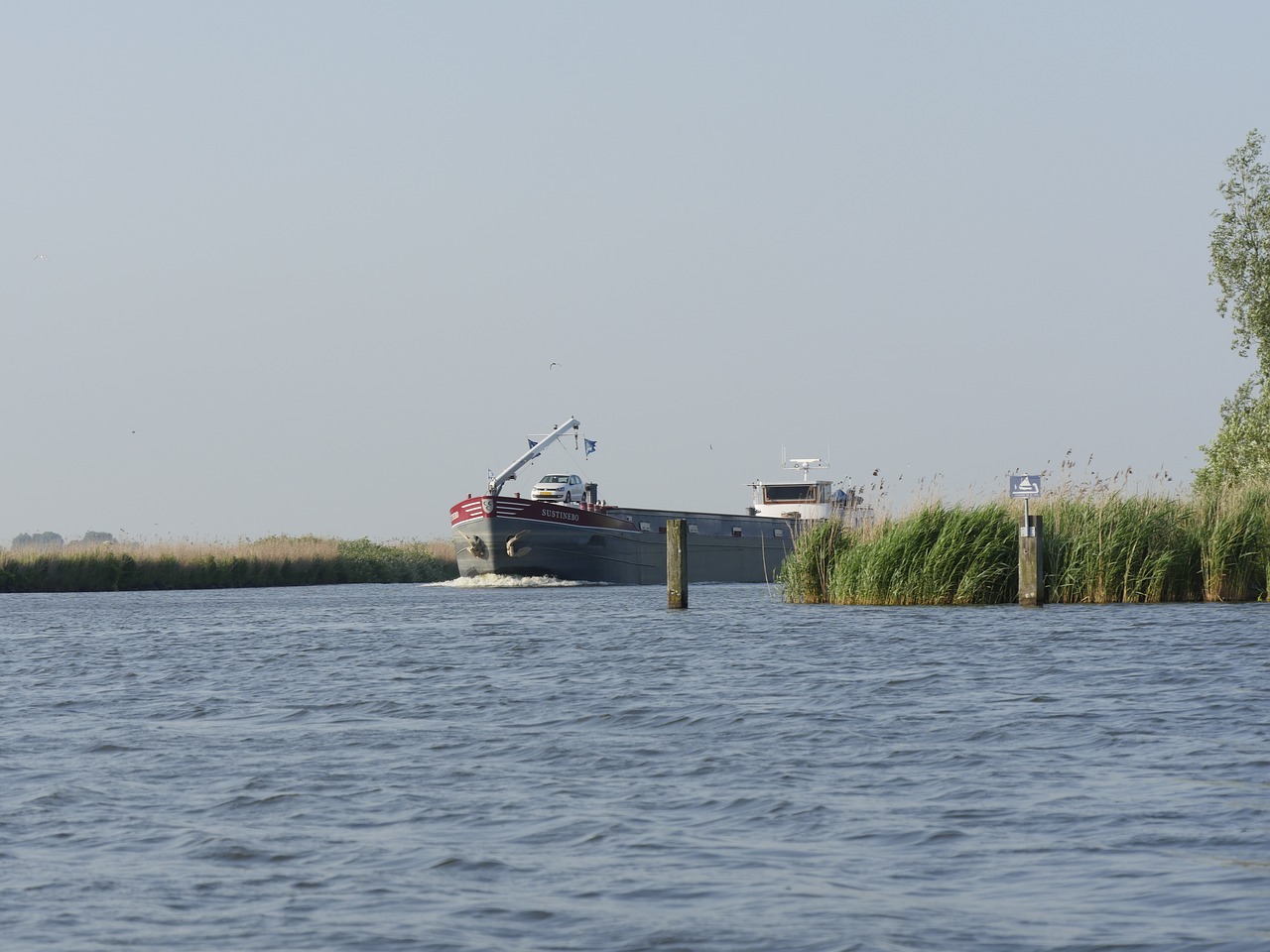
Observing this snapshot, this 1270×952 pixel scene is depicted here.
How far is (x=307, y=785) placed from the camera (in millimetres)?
10055

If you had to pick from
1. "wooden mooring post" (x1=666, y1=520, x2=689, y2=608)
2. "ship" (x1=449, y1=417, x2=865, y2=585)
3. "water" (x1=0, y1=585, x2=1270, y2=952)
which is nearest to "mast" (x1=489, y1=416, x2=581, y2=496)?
"ship" (x1=449, y1=417, x2=865, y2=585)

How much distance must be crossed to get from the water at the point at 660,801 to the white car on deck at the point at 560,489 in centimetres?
3543

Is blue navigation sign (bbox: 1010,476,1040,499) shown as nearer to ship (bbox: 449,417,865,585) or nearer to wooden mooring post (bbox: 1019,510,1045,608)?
wooden mooring post (bbox: 1019,510,1045,608)

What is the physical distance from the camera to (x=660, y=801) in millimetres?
9281

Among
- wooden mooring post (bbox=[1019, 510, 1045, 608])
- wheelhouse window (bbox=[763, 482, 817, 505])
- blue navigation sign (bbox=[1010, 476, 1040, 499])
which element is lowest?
wooden mooring post (bbox=[1019, 510, 1045, 608])

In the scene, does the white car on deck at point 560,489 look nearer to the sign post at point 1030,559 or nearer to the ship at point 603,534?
the ship at point 603,534

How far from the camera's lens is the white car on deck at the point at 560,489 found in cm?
5494

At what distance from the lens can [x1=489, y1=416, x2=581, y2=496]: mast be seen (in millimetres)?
52781

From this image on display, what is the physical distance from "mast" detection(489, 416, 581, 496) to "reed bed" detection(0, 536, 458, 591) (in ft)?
26.5

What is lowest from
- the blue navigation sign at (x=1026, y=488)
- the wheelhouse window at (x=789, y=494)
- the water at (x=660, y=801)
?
the water at (x=660, y=801)

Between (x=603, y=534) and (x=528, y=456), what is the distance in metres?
5.29

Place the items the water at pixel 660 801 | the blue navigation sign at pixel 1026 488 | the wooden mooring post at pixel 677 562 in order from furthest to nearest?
1. the wooden mooring post at pixel 677 562
2. the blue navigation sign at pixel 1026 488
3. the water at pixel 660 801

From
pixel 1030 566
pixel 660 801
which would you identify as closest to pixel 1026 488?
pixel 1030 566

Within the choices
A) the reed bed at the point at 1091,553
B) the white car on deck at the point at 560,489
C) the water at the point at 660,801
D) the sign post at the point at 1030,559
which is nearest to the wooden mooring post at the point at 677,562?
the reed bed at the point at 1091,553
